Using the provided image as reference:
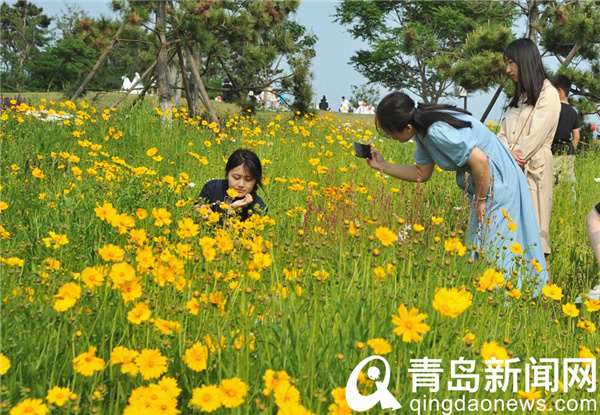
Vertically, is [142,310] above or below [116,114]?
below

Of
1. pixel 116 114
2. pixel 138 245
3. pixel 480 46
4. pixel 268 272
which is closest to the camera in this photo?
pixel 138 245

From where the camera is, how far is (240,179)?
3.88 metres

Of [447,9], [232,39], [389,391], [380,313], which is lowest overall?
[389,391]

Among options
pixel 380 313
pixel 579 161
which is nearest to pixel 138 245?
pixel 380 313

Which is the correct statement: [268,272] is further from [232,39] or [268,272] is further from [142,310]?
[232,39]

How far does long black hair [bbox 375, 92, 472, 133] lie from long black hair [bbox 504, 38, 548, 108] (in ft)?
2.75

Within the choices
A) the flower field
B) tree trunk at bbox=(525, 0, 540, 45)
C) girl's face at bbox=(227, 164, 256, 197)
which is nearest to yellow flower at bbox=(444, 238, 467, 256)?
the flower field

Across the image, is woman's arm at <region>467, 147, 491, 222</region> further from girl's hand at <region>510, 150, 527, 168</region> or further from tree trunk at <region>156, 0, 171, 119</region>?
tree trunk at <region>156, 0, 171, 119</region>

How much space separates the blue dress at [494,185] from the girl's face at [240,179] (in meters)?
1.06

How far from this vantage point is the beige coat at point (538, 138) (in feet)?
12.4

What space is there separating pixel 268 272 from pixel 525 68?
2.16 m

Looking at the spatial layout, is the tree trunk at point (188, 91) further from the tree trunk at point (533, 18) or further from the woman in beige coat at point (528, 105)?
the tree trunk at point (533, 18)

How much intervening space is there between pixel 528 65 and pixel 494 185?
976 millimetres

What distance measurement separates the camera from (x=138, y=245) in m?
2.04
